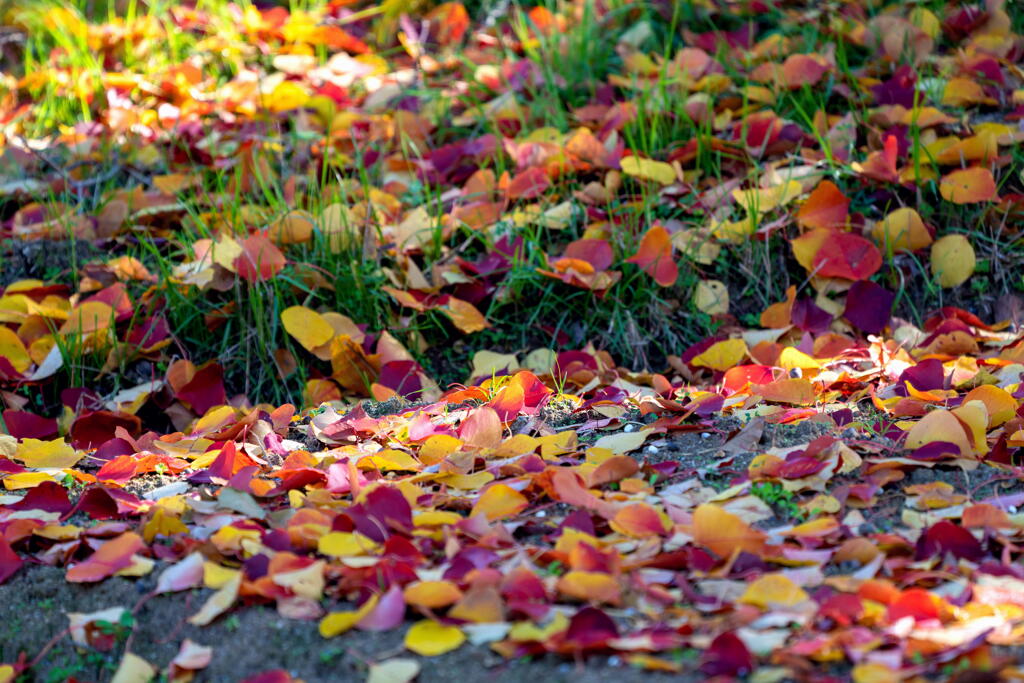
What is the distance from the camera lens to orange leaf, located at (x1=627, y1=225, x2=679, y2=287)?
208cm

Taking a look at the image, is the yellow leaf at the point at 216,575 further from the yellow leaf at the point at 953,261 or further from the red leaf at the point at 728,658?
the yellow leaf at the point at 953,261

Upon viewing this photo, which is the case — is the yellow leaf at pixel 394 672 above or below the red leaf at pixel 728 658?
below

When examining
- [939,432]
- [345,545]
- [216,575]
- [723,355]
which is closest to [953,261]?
[723,355]

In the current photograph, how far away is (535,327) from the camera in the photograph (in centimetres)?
217

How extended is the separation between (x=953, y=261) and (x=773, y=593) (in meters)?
1.38

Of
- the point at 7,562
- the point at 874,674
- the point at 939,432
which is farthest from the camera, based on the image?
the point at 939,432

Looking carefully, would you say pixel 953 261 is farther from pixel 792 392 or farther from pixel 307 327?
pixel 307 327

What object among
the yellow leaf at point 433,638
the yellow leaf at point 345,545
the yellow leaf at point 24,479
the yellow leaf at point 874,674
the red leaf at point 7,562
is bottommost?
the yellow leaf at point 24,479

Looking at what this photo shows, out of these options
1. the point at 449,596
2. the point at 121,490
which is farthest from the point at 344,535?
the point at 121,490

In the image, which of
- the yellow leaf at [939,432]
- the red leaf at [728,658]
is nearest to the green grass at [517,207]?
the yellow leaf at [939,432]

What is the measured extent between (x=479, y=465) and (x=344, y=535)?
0.31m

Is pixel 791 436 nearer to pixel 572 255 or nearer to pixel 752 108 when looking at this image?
pixel 572 255

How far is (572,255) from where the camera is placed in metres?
2.13

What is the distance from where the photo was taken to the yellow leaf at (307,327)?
199 cm
